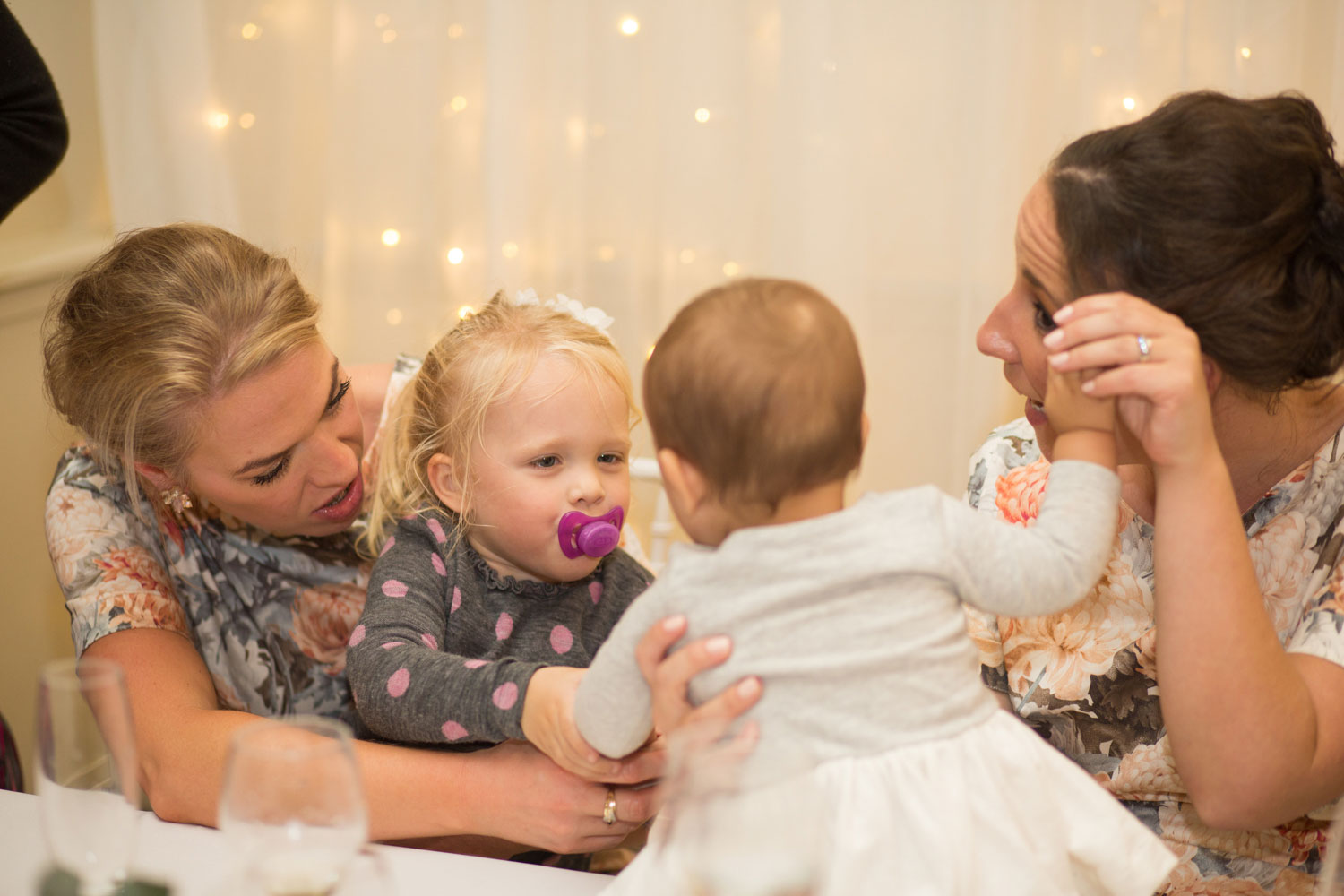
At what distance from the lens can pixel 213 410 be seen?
57.1 inches

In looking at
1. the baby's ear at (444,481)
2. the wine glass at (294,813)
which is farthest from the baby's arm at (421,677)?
the wine glass at (294,813)

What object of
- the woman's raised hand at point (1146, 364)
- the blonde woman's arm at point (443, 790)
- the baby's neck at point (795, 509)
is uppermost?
the woman's raised hand at point (1146, 364)

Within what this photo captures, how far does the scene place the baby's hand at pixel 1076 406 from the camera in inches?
40.6

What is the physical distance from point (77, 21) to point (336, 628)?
1.84m

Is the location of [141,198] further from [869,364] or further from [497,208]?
[869,364]

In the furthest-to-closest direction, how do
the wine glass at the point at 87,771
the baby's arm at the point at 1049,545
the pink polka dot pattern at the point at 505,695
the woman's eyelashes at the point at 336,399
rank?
the woman's eyelashes at the point at 336,399 < the pink polka dot pattern at the point at 505,695 < the baby's arm at the point at 1049,545 < the wine glass at the point at 87,771

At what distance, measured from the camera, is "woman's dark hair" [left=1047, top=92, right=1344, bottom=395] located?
3.54 feet

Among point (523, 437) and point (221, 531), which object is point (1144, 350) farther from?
point (221, 531)

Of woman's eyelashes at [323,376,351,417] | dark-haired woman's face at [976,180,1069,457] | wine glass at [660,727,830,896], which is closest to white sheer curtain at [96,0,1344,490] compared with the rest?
woman's eyelashes at [323,376,351,417]

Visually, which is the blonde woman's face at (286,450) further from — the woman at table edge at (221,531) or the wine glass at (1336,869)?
the wine glass at (1336,869)

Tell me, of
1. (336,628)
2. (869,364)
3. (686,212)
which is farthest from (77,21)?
(869,364)

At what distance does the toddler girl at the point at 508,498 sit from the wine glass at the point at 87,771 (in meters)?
0.42

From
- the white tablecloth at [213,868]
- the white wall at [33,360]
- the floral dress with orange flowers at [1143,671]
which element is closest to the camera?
the white tablecloth at [213,868]

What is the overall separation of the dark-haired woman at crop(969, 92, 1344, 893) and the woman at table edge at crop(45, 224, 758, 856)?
23.9 inches
